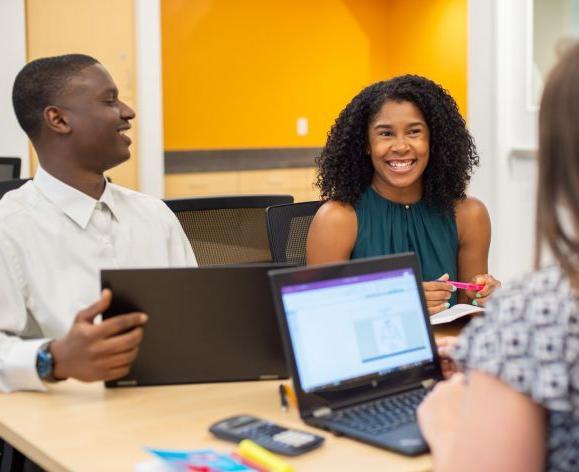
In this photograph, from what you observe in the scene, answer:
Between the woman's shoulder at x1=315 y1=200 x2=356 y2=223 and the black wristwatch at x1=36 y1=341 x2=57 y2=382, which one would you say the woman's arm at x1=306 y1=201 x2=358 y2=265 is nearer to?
the woman's shoulder at x1=315 y1=200 x2=356 y2=223

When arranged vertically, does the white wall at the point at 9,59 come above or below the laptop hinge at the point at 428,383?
above

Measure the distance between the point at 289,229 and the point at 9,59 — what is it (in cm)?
270

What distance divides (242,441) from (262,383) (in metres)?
0.36

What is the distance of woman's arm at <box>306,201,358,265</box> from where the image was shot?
8.22ft

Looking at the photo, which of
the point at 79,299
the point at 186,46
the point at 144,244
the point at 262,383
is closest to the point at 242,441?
the point at 262,383

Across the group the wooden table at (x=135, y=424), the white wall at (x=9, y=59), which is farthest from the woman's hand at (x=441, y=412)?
the white wall at (x=9, y=59)

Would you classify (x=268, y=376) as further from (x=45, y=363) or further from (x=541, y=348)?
(x=541, y=348)

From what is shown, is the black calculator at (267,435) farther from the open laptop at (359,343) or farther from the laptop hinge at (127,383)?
the laptop hinge at (127,383)

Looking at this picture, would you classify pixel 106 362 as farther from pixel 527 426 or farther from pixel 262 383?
pixel 527 426

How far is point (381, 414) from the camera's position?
1.49 metres

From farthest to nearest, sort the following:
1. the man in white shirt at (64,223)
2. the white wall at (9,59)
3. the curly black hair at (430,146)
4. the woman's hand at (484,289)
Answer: the white wall at (9,59) → the curly black hair at (430,146) → the woman's hand at (484,289) → the man in white shirt at (64,223)

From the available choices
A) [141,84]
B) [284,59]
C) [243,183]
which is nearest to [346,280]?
[141,84]

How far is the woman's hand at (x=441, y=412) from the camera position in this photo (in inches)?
49.2

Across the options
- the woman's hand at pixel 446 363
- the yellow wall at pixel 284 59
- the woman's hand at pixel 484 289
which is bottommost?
the woman's hand at pixel 446 363
